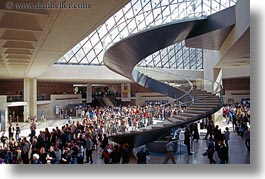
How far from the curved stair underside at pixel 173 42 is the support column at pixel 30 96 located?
12.9 meters

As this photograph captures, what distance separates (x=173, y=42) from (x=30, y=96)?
15855 mm

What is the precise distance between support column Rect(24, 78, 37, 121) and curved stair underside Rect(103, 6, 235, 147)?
1293 cm

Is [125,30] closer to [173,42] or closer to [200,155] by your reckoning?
[173,42]

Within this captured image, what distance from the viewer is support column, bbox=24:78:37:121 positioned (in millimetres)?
23344

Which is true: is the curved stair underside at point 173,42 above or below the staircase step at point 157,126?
above

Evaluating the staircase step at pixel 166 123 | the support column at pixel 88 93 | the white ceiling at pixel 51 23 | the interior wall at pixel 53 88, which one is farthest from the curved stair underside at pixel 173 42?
the support column at pixel 88 93

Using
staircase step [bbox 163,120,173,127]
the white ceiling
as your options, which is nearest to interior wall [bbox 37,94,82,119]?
staircase step [bbox 163,120,173,127]

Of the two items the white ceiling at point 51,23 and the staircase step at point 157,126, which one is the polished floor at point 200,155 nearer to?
the staircase step at point 157,126

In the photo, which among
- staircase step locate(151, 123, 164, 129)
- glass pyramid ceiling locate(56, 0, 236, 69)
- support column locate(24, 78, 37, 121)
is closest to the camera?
staircase step locate(151, 123, 164, 129)

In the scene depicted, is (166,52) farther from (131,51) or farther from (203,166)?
(203,166)

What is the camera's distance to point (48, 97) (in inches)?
1061

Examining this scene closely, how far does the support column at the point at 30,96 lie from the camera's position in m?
23.3

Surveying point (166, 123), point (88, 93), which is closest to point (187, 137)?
point (166, 123)

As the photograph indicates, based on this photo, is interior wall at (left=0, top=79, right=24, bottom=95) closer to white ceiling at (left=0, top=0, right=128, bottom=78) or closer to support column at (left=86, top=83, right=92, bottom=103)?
support column at (left=86, top=83, right=92, bottom=103)
